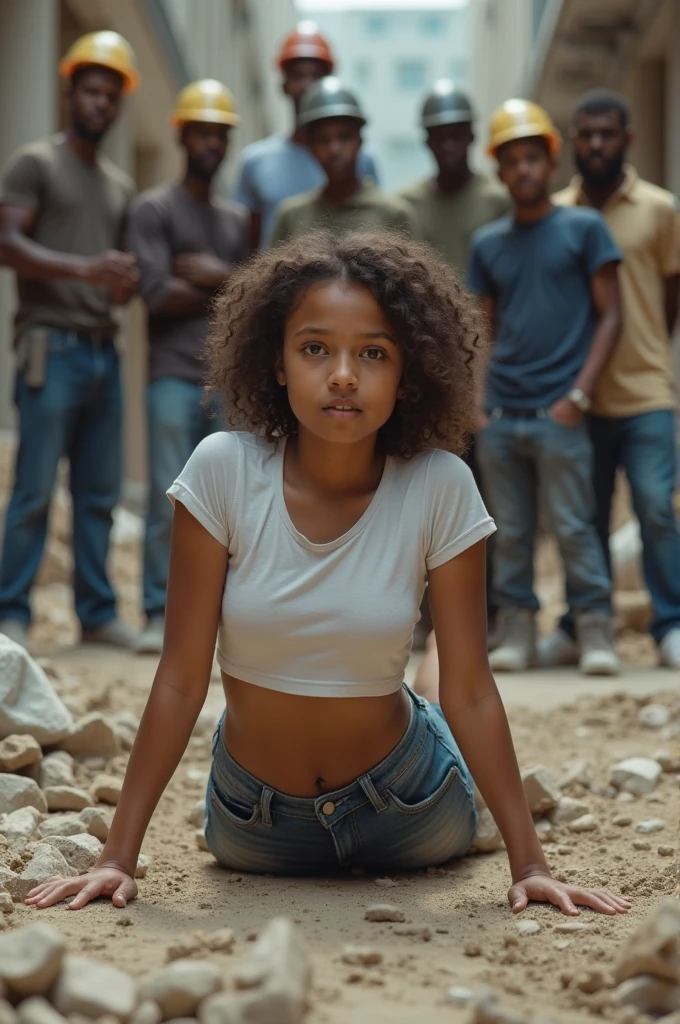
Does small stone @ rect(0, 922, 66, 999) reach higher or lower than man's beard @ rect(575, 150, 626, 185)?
lower

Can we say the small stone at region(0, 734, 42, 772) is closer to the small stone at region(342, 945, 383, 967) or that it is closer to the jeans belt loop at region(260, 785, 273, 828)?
the jeans belt loop at region(260, 785, 273, 828)

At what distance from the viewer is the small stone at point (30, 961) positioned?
1784 millimetres

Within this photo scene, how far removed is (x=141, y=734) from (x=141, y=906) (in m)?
0.32

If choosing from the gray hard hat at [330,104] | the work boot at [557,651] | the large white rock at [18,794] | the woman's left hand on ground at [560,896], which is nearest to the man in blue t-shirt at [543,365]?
the work boot at [557,651]

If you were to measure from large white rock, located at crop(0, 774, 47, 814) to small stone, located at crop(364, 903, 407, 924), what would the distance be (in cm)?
114

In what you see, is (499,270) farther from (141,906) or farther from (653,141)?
(653,141)

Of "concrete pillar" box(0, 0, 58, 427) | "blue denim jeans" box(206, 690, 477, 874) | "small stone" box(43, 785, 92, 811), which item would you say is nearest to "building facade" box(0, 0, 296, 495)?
"concrete pillar" box(0, 0, 58, 427)

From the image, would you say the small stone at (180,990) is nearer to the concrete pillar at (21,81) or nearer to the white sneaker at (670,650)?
the white sneaker at (670,650)

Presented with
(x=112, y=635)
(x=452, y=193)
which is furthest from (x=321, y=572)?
(x=452, y=193)

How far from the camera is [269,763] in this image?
277cm

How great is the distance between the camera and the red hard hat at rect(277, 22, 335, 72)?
7184mm

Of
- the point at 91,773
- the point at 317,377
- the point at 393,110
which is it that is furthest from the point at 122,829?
the point at 393,110

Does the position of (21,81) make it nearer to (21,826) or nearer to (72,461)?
(72,461)

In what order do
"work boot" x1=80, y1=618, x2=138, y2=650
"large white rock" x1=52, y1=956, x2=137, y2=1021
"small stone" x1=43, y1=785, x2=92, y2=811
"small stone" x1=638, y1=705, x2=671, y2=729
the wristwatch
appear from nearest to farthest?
1. "large white rock" x1=52, y1=956, x2=137, y2=1021
2. "small stone" x1=43, y1=785, x2=92, y2=811
3. "small stone" x1=638, y1=705, x2=671, y2=729
4. the wristwatch
5. "work boot" x1=80, y1=618, x2=138, y2=650
